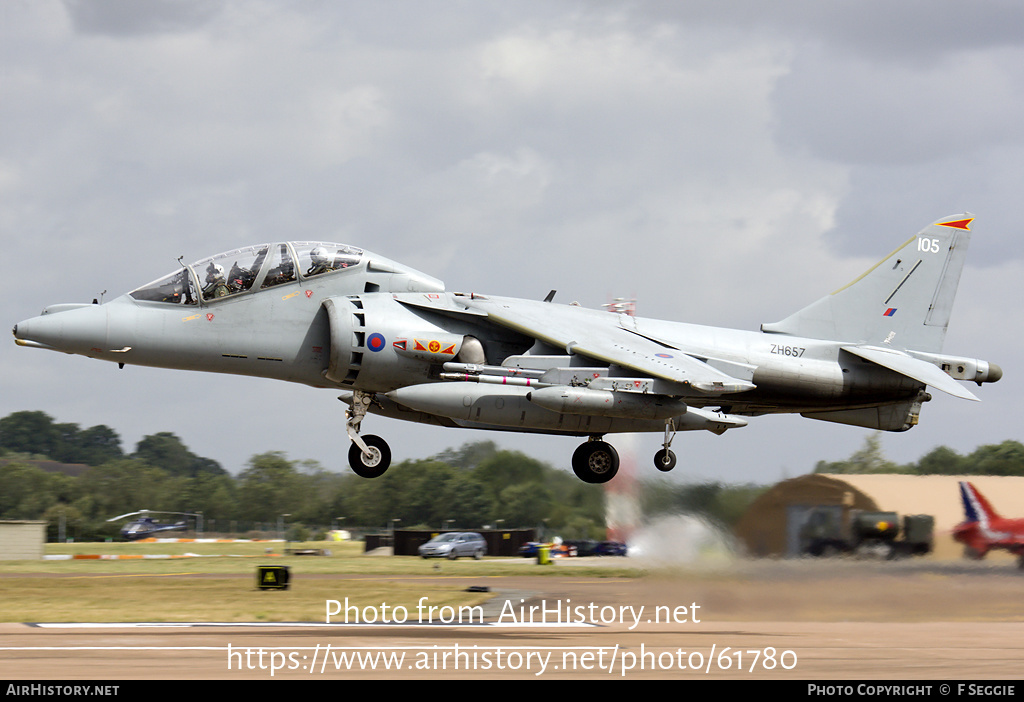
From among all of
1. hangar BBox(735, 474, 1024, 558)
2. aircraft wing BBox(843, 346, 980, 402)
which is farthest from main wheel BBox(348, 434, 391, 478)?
aircraft wing BBox(843, 346, 980, 402)

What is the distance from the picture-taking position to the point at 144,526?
4762 cm

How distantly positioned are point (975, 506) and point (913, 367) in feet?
11.9

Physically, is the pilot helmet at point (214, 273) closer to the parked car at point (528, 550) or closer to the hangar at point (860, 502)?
the hangar at point (860, 502)

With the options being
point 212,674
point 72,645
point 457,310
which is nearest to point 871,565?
point 457,310

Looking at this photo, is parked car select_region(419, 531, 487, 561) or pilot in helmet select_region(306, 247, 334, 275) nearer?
pilot in helmet select_region(306, 247, 334, 275)

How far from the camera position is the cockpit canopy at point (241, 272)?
16.2 metres

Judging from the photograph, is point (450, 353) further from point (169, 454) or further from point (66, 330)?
point (169, 454)

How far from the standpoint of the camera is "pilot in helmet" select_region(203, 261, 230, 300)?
16188 mm

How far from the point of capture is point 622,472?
18938 millimetres

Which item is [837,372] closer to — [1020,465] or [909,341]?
[909,341]

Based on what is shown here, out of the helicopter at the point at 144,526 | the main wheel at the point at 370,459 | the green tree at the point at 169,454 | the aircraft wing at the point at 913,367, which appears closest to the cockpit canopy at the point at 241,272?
the main wheel at the point at 370,459

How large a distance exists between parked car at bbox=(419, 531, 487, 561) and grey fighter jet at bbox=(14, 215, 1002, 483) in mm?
20407

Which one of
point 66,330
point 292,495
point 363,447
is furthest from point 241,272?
point 292,495

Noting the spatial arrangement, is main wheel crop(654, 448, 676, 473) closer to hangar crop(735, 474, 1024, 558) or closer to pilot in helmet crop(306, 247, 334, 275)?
hangar crop(735, 474, 1024, 558)
